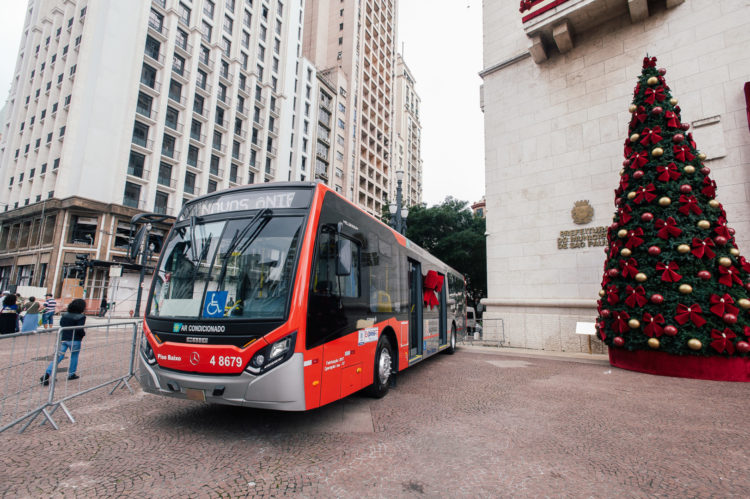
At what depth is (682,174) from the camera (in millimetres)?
8211

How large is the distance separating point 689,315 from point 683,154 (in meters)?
3.45

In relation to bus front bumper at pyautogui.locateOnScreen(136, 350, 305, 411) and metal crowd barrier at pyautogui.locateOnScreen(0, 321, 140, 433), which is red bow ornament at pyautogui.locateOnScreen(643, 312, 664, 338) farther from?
metal crowd barrier at pyautogui.locateOnScreen(0, 321, 140, 433)

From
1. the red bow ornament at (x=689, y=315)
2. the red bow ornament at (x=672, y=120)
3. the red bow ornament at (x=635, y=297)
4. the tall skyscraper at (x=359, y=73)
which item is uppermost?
the tall skyscraper at (x=359, y=73)

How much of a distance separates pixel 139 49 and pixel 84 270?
18.9m

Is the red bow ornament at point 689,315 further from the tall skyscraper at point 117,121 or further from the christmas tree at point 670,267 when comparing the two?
the tall skyscraper at point 117,121

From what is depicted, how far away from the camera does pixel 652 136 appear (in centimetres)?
864

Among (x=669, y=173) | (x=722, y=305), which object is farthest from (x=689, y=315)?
(x=669, y=173)

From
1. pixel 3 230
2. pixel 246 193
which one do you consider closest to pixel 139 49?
pixel 3 230

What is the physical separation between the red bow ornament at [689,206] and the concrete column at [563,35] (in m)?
8.23

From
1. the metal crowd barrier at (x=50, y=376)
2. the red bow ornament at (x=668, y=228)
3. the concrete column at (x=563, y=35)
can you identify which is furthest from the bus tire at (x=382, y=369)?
the concrete column at (x=563, y=35)

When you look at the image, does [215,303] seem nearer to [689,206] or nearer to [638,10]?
[689,206]

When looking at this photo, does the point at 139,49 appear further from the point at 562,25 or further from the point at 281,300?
the point at 281,300

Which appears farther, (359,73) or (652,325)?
(359,73)

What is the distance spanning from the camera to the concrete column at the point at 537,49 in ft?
45.3
